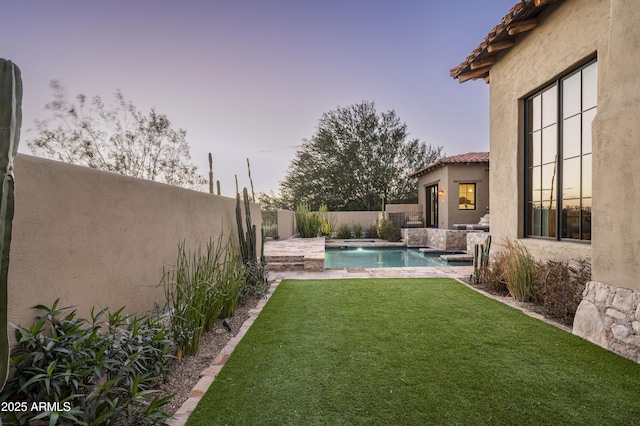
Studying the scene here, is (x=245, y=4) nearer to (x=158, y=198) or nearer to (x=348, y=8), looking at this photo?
(x=348, y=8)

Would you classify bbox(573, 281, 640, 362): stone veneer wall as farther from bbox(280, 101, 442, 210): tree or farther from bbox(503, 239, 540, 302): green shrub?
bbox(280, 101, 442, 210): tree

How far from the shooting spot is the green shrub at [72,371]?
1.71 meters

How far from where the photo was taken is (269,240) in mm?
13922

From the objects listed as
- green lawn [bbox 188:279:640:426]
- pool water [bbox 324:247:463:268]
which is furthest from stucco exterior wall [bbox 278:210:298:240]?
green lawn [bbox 188:279:640:426]

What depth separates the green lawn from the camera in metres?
2.28

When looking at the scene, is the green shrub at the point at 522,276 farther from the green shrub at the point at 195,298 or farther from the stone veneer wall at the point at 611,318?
the green shrub at the point at 195,298

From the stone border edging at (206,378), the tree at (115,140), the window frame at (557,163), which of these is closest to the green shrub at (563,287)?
the window frame at (557,163)

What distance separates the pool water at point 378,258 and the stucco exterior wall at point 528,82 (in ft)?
13.4

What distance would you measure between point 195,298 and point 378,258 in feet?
29.3

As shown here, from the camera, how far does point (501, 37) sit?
5656 millimetres

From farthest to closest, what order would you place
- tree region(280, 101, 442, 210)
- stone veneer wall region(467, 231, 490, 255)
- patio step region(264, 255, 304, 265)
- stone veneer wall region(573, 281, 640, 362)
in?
tree region(280, 101, 442, 210) → stone veneer wall region(467, 231, 490, 255) → patio step region(264, 255, 304, 265) → stone veneer wall region(573, 281, 640, 362)

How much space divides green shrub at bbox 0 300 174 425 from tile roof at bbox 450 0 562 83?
6.26 m

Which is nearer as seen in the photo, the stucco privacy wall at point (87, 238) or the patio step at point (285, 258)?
the stucco privacy wall at point (87, 238)

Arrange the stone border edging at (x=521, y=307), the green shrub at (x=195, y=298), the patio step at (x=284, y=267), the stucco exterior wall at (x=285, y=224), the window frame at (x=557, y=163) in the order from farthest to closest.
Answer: the stucco exterior wall at (x=285, y=224) → the patio step at (x=284, y=267) → the window frame at (x=557, y=163) → the stone border edging at (x=521, y=307) → the green shrub at (x=195, y=298)
